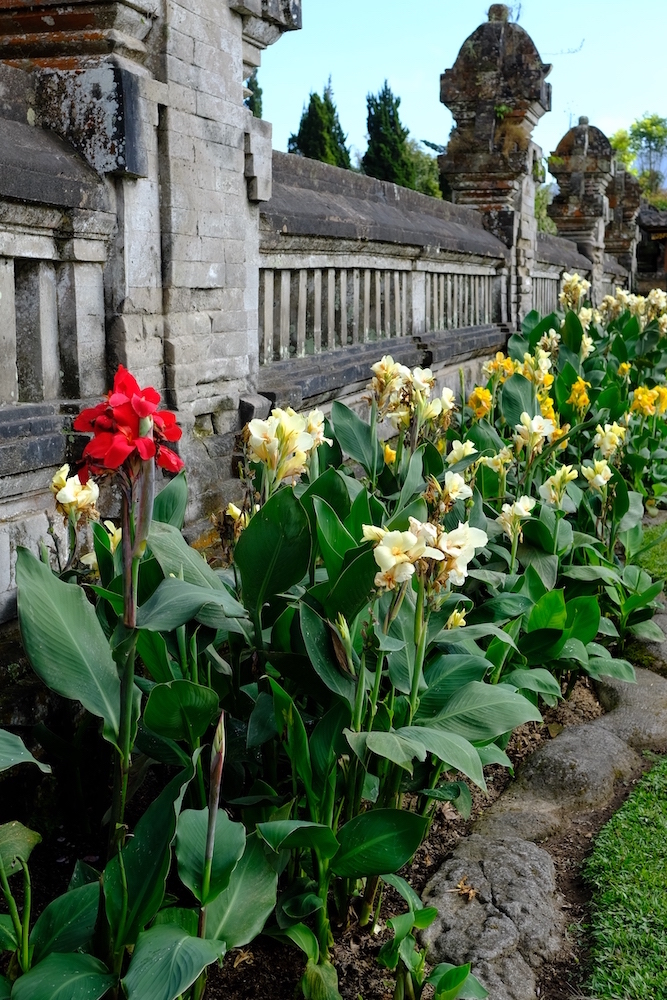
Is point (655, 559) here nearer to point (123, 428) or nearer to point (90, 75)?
point (90, 75)

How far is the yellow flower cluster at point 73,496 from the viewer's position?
240 cm

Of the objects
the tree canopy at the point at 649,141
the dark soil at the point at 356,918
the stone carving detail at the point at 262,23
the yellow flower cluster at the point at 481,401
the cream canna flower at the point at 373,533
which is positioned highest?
the tree canopy at the point at 649,141

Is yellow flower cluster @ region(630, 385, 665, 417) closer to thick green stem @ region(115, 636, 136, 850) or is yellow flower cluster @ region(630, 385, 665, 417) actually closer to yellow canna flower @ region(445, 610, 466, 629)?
yellow canna flower @ region(445, 610, 466, 629)

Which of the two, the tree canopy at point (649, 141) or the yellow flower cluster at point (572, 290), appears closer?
Result: the yellow flower cluster at point (572, 290)

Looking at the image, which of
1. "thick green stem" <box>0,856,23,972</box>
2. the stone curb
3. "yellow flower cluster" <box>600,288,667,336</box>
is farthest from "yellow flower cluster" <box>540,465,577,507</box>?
"yellow flower cluster" <box>600,288,667,336</box>

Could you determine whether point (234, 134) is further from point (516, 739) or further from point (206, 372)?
point (516, 739)

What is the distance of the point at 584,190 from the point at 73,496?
13208 millimetres

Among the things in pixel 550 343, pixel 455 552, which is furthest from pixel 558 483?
pixel 550 343

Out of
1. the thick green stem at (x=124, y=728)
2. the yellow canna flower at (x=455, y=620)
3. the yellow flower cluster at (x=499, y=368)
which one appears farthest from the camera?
the yellow flower cluster at (x=499, y=368)

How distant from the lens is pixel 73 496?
2.41m

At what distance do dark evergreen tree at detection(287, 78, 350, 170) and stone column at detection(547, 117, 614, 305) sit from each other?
692cm

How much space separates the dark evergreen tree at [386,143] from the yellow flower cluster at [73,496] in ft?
64.3

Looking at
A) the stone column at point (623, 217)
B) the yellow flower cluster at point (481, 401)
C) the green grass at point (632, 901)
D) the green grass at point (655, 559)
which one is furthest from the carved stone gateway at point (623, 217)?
the green grass at point (632, 901)

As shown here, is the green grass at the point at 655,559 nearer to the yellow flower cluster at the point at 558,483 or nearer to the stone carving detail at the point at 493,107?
the yellow flower cluster at the point at 558,483
